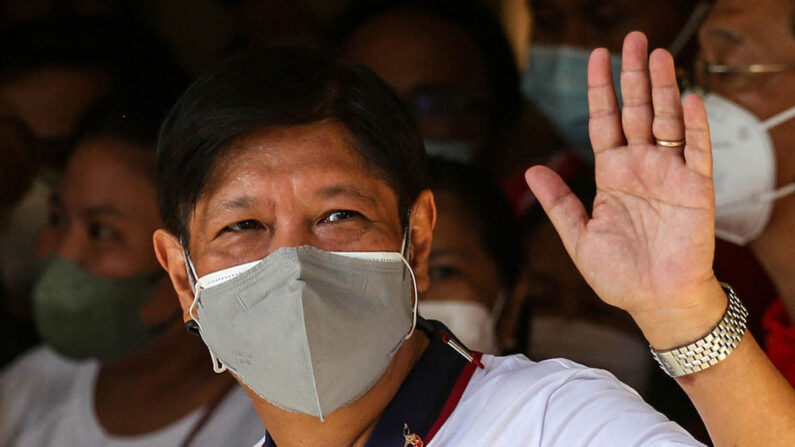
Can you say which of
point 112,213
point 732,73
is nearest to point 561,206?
point 732,73

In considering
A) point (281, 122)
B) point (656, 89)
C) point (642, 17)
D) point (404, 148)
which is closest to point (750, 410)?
point (656, 89)

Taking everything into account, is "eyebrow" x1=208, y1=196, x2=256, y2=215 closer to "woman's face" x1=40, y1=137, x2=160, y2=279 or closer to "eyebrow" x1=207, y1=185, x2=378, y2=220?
"eyebrow" x1=207, y1=185, x2=378, y2=220

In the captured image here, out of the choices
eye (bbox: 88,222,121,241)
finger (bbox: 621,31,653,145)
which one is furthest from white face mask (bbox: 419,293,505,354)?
finger (bbox: 621,31,653,145)

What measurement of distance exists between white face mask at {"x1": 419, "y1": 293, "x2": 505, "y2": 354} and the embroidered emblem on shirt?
125 centimetres

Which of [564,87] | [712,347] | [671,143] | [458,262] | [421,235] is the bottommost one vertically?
[458,262]

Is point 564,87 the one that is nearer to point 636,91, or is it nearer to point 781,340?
point 781,340

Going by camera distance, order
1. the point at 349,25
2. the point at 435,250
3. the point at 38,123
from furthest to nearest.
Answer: the point at 349,25 → the point at 38,123 → the point at 435,250

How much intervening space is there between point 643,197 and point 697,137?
146 mm

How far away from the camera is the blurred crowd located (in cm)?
274

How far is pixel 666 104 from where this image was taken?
1620 mm

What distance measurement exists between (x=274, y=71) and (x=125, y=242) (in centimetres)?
154

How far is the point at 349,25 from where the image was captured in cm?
425

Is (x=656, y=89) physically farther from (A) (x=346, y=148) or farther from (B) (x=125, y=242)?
(B) (x=125, y=242)

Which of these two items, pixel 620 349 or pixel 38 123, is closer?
pixel 620 349
